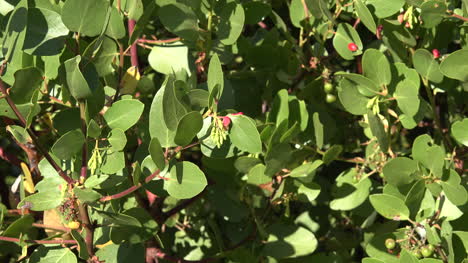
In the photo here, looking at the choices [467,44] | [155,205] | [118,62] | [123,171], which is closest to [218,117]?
[123,171]

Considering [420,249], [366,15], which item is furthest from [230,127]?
[420,249]

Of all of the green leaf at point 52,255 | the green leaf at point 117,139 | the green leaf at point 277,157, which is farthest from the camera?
the green leaf at point 277,157

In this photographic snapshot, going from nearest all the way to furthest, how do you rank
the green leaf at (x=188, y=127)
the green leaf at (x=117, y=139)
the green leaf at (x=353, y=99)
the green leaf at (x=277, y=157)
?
the green leaf at (x=188, y=127) → the green leaf at (x=117, y=139) → the green leaf at (x=277, y=157) → the green leaf at (x=353, y=99)

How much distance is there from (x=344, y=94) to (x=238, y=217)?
0.46 metres

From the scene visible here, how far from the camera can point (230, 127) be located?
1.53 m

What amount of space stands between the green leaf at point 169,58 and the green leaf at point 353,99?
0.41 metres

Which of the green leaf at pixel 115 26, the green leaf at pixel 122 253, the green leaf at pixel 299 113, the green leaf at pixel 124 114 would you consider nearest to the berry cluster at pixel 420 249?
the green leaf at pixel 299 113

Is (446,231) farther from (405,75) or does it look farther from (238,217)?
(238,217)

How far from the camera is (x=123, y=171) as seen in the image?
1608mm

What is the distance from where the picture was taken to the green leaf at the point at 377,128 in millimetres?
1745

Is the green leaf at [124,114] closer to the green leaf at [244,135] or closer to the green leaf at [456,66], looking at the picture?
the green leaf at [244,135]

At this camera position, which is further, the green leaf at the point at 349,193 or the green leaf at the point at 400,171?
the green leaf at the point at 349,193

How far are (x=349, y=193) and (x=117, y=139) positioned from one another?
751 millimetres

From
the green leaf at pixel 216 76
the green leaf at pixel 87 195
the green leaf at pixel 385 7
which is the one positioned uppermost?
the green leaf at pixel 216 76
